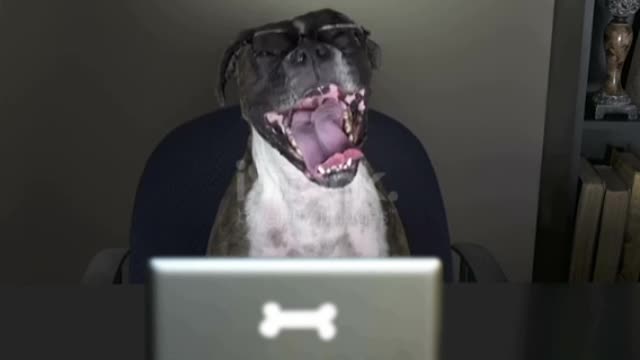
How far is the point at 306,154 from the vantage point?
1.36m

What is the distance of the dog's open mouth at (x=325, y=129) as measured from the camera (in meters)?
1.34

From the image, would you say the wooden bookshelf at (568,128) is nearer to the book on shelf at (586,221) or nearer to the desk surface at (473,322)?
the book on shelf at (586,221)

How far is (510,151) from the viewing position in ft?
8.34

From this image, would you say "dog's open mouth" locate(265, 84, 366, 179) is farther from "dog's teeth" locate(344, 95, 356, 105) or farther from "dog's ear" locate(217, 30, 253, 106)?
"dog's ear" locate(217, 30, 253, 106)

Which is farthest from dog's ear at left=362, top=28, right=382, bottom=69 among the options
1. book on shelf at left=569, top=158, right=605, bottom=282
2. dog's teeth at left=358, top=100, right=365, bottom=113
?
book on shelf at left=569, top=158, right=605, bottom=282

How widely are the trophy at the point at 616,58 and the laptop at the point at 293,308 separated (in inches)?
75.3

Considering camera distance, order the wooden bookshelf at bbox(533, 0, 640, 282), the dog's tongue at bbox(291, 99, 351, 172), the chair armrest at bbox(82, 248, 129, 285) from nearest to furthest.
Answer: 1. the dog's tongue at bbox(291, 99, 351, 172)
2. the chair armrest at bbox(82, 248, 129, 285)
3. the wooden bookshelf at bbox(533, 0, 640, 282)

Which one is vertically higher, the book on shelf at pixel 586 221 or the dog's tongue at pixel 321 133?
the dog's tongue at pixel 321 133

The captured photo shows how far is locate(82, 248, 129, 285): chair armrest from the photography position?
167 cm

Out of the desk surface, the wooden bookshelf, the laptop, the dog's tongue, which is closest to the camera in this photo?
the laptop

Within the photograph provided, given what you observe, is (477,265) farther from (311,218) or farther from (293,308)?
(293,308)

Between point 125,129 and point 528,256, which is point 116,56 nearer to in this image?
point 125,129

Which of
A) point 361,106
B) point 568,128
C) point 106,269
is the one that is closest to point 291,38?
point 361,106

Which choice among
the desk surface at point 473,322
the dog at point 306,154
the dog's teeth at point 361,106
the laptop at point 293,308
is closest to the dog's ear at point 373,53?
the dog at point 306,154
